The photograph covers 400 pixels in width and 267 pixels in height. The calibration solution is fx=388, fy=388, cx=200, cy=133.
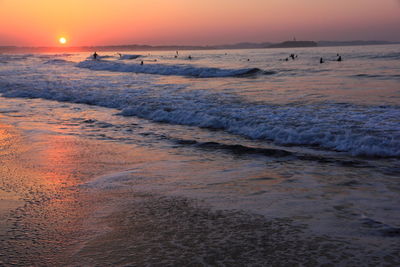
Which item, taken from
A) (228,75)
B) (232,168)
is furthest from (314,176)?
(228,75)

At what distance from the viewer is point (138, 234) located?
4.05m

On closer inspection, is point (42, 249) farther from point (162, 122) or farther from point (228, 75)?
point (228, 75)

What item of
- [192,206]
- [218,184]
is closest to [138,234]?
[192,206]

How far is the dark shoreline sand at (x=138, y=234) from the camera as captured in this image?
3488 millimetres

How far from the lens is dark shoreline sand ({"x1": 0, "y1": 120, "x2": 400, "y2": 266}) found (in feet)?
11.4

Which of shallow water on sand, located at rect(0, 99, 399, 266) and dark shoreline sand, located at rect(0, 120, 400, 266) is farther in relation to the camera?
shallow water on sand, located at rect(0, 99, 399, 266)

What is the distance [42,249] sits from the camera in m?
3.69

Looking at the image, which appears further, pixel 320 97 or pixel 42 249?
pixel 320 97

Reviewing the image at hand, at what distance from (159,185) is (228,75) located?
108 ft

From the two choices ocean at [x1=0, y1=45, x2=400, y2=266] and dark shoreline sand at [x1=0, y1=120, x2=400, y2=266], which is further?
ocean at [x1=0, y1=45, x2=400, y2=266]

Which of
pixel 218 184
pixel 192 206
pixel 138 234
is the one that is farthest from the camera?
pixel 218 184

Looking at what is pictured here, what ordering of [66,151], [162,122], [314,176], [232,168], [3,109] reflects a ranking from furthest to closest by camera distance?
[3,109] < [162,122] < [66,151] < [232,168] < [314,176]

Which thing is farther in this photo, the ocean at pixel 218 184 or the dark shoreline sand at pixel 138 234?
the ocean at pixel 218 184

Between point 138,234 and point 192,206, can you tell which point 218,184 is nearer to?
point 192,206
